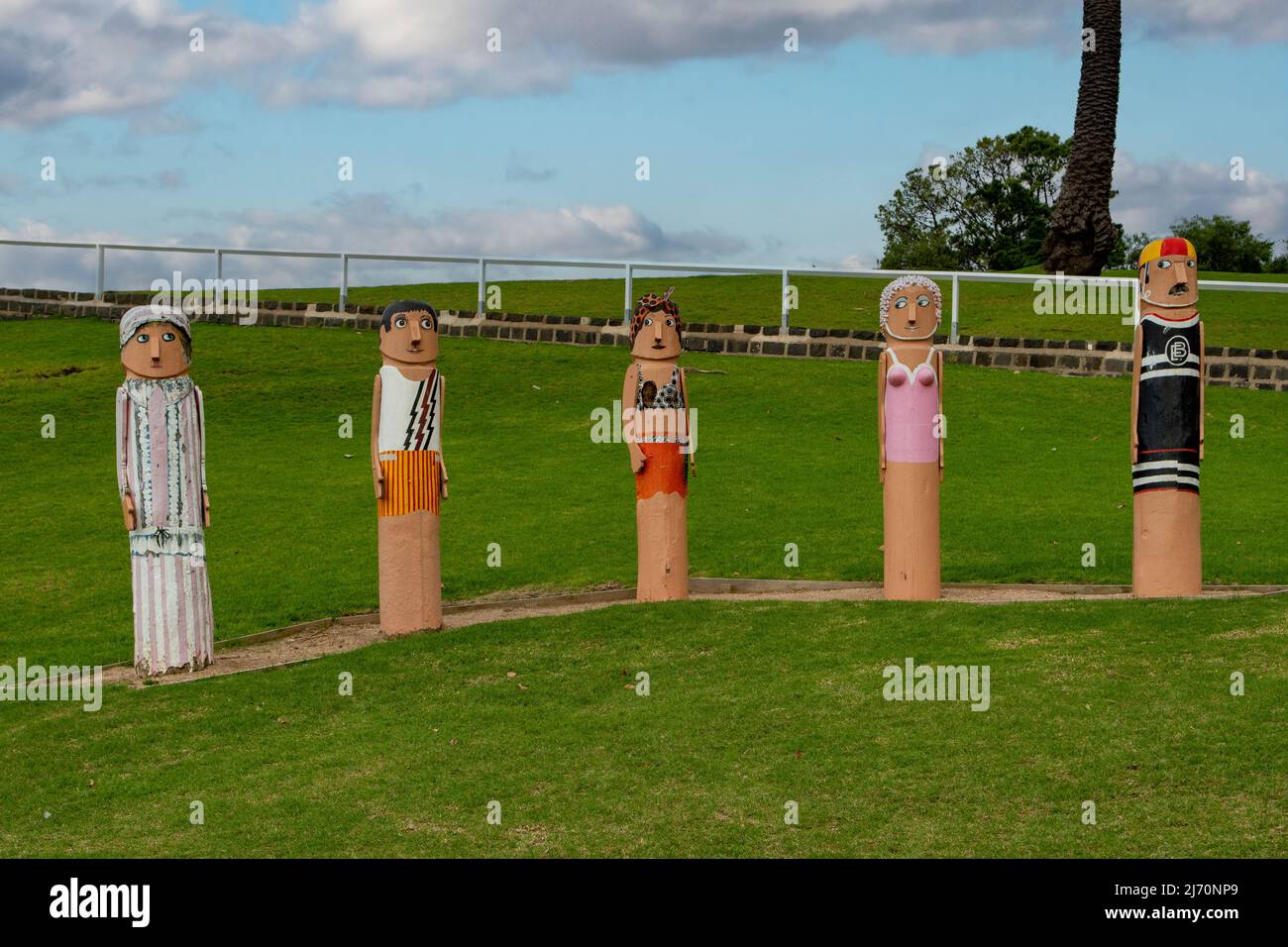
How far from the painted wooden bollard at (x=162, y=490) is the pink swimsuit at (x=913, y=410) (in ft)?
18.0

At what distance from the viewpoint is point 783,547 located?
1546 cm

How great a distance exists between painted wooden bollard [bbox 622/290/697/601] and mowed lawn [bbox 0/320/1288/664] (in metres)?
1.40

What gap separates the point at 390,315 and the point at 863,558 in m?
5.24

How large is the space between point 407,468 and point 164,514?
193 cm

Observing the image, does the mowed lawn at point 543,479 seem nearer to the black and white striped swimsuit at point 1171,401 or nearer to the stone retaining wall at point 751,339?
A: the stone retaining wall at point 751,339

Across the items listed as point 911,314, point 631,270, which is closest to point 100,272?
point 631,270

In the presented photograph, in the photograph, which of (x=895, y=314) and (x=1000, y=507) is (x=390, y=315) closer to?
(x=895, y=314)

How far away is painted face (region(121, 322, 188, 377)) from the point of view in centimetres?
1184

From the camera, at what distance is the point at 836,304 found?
30.3 m

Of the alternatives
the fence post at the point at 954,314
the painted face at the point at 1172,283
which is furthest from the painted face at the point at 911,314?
the fence post at the point at 954,314

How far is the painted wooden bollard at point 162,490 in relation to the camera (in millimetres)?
11781

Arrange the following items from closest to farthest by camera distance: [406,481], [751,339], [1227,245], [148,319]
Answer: [148,319] → [406,481] → [751,339] → [1227,245]

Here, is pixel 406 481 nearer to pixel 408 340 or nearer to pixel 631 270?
pixel 408 340

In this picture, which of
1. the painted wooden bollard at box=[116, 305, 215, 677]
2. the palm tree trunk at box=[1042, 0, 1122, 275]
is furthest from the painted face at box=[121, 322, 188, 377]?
the palm tree trunk at box=[1042, 0, 1122, 275]
